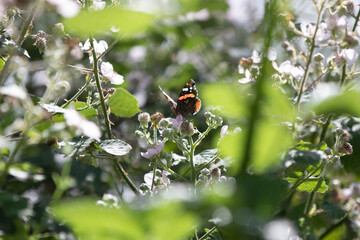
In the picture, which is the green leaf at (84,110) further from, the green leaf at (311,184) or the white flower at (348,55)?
the white flower at (348,55)

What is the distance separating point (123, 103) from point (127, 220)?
65 cm

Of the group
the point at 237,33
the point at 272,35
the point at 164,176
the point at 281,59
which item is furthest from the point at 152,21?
the point at 237,33

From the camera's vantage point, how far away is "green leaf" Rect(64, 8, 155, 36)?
0.26 metres

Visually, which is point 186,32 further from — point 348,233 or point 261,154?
point 348,233

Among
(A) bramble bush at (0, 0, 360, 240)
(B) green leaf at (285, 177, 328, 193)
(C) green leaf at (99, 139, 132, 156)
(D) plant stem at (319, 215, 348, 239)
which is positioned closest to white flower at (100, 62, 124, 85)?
(A) bramble bush at (0, 0, 360, 240)

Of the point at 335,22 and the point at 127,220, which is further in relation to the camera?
the point at 335,22

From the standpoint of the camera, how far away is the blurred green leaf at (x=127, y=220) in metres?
0.24

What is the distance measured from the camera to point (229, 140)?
331mm

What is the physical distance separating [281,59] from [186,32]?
31.2 inches

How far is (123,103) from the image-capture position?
2.92 ft

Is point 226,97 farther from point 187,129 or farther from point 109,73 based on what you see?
point 109,73

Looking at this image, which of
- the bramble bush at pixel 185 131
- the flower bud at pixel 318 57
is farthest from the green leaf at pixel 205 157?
the flower bud at pixel 318 57

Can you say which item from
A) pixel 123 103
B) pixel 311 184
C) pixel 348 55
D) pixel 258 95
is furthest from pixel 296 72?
pixel 258 95

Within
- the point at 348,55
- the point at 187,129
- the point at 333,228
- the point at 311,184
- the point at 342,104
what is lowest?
the point at 333,228
